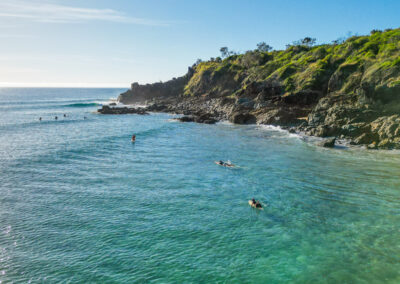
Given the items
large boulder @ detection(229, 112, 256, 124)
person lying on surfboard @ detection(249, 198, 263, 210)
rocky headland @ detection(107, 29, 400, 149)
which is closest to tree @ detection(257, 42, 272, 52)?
rocky headland @ detection(107, 29, 400, 149)

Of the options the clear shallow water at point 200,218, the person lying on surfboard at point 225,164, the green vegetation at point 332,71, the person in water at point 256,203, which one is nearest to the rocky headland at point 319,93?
the green vegetation at point 332,71

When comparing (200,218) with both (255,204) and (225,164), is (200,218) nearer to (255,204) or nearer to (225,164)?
(255,204)

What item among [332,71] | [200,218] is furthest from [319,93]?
[200,218]

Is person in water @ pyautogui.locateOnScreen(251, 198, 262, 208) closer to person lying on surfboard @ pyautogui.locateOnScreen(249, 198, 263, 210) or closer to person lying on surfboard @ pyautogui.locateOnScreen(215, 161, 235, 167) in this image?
person lying on surfboard @ pyautogui.locateOnScreen(249, 198, 263, 210)

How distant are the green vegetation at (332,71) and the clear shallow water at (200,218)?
29901 mm

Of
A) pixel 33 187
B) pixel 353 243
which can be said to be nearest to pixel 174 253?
pixel 353 243

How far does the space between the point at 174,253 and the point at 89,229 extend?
736cm

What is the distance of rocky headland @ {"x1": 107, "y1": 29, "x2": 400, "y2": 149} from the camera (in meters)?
52.6

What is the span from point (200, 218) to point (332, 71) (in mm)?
80261

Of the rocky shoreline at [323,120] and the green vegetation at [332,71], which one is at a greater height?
the green vegetation at [332,71]

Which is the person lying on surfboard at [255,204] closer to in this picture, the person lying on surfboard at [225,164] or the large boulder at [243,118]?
the person lying on surfboard at [225,164]

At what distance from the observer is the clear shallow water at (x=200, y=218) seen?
16.9m

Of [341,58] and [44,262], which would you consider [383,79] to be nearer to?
[341,58]

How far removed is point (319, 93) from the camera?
8256 cm
